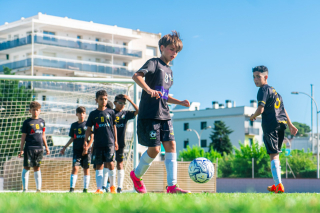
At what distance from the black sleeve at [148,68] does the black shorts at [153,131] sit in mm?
638

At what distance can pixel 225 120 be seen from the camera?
75875 millimetres

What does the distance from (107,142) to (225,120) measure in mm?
69582

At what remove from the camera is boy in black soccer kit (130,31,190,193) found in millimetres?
5328

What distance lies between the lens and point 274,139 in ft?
21.5

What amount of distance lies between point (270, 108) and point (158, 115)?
2248 millimetres

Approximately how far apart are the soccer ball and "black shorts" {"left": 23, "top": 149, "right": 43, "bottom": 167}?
4114 mm

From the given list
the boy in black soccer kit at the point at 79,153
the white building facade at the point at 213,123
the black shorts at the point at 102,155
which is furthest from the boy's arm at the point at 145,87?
the white building facade at the point at 213,123

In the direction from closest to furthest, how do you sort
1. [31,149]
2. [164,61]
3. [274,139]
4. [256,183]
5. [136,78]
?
[136,78] < [164,61] < [274,139] < [31,149] < [256,183]

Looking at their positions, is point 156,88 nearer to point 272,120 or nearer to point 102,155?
point 272,120

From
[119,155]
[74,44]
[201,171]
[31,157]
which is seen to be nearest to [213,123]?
[74,44]

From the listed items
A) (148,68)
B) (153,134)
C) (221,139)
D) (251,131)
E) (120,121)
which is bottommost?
(221,139)

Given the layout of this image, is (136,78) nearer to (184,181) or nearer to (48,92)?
(184,181)

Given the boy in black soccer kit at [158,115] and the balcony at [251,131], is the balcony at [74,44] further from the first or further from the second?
the boy in black soccer kit at [158,115]

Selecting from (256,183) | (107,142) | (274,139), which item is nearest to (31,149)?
(107,142)
